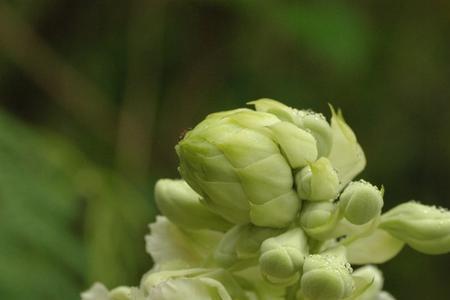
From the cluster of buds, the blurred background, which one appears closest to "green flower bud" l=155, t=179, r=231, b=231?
the cluster of buds

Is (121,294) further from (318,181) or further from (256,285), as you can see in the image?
(318,181)

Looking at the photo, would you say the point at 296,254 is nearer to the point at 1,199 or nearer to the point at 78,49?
the point at 1,199

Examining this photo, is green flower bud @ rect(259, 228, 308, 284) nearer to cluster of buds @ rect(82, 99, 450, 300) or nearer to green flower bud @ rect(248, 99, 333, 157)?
cluster of buds @ rect(82, 99, 450, 300)

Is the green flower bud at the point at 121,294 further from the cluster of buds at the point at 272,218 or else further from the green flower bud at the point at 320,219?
the green flower bud at the point at 320,219

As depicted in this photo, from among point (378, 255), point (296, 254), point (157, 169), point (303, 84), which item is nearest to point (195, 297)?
point (296, 254)

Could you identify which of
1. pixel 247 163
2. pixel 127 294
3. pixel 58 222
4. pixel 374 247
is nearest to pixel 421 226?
pixel 374 247

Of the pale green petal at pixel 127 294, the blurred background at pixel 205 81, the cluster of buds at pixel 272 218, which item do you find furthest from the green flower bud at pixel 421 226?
the blurred background at pixel 205 81

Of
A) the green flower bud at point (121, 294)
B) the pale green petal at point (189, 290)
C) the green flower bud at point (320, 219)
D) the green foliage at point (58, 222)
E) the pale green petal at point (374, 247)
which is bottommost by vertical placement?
the pale green petal at point (374, 247)
